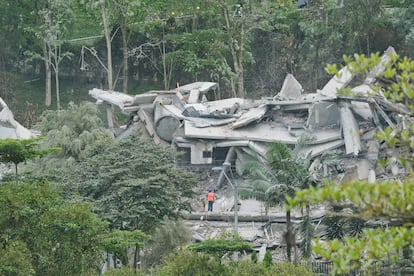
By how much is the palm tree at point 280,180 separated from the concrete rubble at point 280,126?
5917 millimetres

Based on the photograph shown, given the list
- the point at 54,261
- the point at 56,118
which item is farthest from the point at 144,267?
the point at 56,118

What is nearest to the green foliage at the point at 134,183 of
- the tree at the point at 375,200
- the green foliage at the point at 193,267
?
the green foliage at the point at 193,267

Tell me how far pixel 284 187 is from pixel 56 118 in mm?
15274

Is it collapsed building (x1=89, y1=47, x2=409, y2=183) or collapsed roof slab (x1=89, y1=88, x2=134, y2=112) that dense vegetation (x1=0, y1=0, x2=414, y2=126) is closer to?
collapsed roof slab (x1=89, y1=88, x2=134, y2=112)

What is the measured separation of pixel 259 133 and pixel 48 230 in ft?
59.0

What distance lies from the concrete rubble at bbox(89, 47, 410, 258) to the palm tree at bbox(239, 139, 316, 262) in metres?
5.92

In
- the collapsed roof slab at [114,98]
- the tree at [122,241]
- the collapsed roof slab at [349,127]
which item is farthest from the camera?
the collapsed roof slab at [114,98]

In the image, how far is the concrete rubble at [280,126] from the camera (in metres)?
47.1

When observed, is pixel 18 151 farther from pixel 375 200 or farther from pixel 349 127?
pixel 375 200

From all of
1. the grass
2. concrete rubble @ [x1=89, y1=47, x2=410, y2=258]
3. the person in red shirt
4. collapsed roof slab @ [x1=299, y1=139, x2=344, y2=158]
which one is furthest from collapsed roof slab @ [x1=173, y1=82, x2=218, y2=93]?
the person in red shirt

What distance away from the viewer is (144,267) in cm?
4000

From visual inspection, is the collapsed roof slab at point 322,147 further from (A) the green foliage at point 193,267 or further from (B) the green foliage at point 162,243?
(A) the green foliage at point 193,267

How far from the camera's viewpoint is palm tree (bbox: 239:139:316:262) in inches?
1497

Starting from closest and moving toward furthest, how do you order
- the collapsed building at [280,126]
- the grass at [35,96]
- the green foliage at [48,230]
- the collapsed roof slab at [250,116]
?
the green foliage at [48,230] < the collapsed building at [280,126] < the collapsed roof slab at [250,116] < the grass at [35,96]
